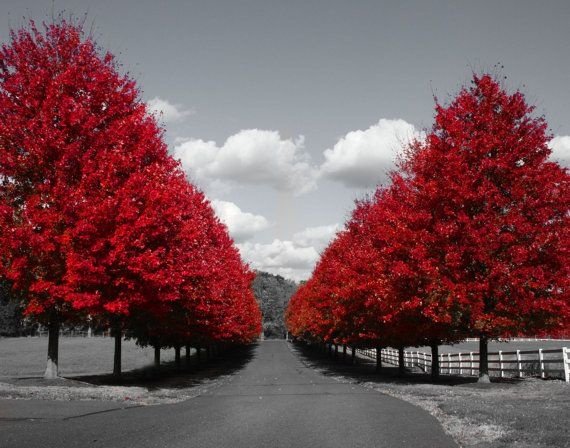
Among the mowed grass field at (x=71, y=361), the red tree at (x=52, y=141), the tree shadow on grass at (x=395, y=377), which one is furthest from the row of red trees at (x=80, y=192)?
the mowed grass field at (x=71, y=361)

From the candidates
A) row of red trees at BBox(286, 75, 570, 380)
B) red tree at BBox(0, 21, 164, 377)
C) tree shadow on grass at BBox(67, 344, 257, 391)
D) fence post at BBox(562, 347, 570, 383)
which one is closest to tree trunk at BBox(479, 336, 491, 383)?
row of red trees at BBox(286, 75, 570, 380)

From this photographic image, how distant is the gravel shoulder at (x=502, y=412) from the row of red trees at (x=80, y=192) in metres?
10.0

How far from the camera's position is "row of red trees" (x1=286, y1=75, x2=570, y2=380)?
19.8 m

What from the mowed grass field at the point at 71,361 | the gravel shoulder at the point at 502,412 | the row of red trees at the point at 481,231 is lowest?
the mowed grass field at the point at 71,361

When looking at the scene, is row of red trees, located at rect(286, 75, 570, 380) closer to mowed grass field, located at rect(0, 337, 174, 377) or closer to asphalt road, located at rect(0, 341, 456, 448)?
asphalt road, located at rect(0, 341, 456, 448)

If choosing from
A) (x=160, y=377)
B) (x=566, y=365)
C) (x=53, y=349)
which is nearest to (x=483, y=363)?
(x=566, y=365)

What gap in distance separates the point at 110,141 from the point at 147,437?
12337 millimetres

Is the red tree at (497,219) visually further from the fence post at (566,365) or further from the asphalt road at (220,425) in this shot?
the asphalt road at (220,425)

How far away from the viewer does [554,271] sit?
2006 cm

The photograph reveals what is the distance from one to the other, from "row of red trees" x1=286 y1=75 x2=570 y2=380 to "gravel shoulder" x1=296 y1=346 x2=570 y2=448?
96.3 inches

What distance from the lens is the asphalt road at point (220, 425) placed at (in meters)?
9.71

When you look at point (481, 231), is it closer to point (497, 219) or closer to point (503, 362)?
point (497, 219)

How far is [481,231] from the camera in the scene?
65.6ft

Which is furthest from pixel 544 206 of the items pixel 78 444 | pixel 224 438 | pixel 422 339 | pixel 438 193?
pixel 78 444
